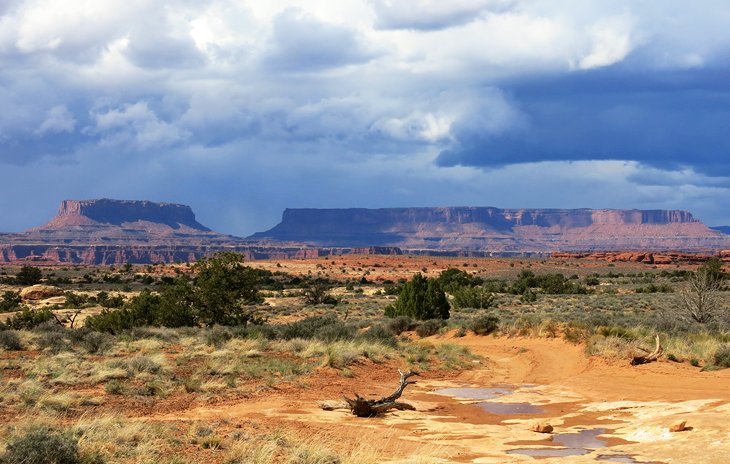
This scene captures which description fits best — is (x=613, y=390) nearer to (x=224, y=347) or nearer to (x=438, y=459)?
(x=438, y=459)

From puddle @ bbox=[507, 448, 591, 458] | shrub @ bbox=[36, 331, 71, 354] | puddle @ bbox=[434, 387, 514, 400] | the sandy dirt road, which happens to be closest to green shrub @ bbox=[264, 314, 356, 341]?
the sandy dirt road

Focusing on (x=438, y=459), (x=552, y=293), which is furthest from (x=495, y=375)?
(x=552, y=293)

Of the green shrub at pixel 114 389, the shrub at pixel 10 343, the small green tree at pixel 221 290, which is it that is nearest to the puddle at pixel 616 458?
the green shrub at pixel 114 389

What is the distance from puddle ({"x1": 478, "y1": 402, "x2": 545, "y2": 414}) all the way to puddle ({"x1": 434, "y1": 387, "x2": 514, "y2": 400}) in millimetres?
1068

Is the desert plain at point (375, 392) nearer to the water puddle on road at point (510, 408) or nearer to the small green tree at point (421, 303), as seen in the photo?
the water puddle on road at point (510, 408)

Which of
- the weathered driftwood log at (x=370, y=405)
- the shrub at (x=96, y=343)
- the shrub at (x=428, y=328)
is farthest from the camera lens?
the shrub at (x=428, y=328)

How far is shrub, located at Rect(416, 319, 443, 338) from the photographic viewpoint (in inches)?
1318

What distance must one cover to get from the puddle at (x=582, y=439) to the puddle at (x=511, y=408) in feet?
8.31

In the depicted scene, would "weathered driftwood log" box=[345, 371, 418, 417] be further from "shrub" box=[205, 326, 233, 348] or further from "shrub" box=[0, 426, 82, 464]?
"shrub" box=[205, 326, 233, 348]

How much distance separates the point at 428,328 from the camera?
3366 cm

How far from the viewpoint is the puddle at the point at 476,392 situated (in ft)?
63.8

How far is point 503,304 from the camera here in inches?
2040

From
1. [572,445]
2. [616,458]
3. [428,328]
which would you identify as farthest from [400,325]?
[616,458]

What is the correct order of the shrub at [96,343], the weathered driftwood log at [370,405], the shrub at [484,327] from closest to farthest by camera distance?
the weathered driftwood log at [370,405] → the shrub at [96,343] → the shrub at [484,327]
